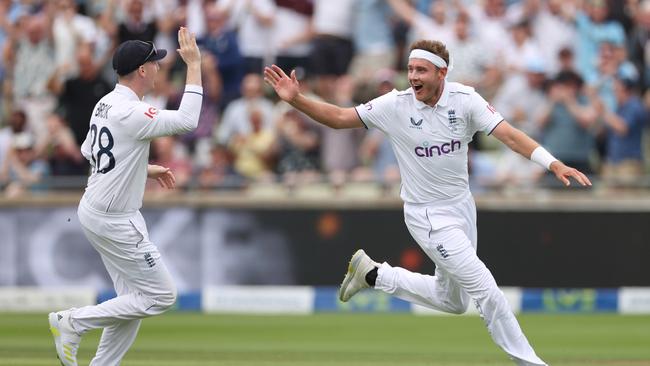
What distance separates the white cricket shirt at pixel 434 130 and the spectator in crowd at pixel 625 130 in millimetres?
5968

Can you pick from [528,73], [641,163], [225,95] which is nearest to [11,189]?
[225,95]

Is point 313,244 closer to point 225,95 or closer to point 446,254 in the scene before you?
point 225,95

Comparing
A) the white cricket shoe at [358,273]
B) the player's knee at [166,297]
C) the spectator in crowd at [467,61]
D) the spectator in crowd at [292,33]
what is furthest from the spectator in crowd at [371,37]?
the player's knee at [166,297]

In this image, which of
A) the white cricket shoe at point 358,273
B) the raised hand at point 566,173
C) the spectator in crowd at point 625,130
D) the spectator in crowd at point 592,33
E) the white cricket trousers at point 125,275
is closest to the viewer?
the raised hand at point 566,173

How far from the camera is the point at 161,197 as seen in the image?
14523 mm

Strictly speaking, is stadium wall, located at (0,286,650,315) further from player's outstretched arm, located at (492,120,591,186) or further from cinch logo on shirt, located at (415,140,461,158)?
player's outstretched arm, located at (492,120,591,186)

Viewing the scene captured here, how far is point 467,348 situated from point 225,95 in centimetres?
507

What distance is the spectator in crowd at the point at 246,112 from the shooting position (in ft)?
47.4

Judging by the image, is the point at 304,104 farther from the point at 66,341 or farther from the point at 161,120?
the point at 66,341

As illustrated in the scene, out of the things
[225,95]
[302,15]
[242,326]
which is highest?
[302,15]

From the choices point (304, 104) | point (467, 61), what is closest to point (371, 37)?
point (467, 61)

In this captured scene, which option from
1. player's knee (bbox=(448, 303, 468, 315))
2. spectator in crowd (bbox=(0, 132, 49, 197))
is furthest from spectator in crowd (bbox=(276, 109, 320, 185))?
player's knee (bbox=(448, 303, 468, 315))

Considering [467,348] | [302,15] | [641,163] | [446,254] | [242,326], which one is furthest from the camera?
[302,15]

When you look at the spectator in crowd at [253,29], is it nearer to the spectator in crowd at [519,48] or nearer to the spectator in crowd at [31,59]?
the spectator in crowd at [31,59]
